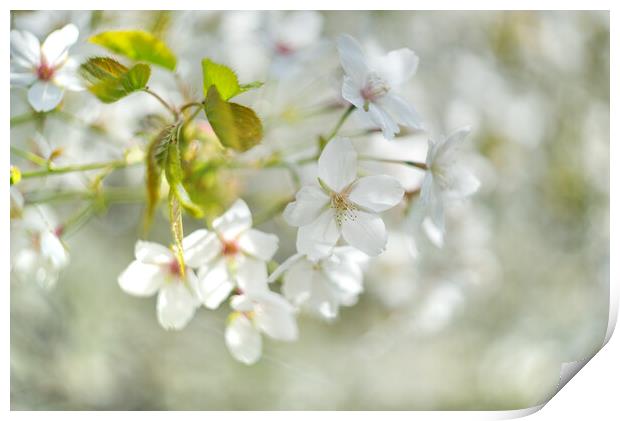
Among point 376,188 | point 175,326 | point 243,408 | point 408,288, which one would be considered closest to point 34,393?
point 243,408

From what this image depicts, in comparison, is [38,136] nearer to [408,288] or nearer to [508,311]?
[408,288]

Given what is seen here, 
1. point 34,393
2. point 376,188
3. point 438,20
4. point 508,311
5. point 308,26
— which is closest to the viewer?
point 376,188

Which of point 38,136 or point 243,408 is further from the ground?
point 38,136

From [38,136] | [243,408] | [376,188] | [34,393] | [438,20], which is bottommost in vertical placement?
[34,393]

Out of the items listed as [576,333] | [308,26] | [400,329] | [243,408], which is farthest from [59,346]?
[576,333]

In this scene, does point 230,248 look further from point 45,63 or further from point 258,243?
point 45,63

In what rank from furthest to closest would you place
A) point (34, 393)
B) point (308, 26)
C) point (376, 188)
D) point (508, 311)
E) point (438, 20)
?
point (508, 311)
point (438, 20)
point (34, 393)
point (308, 26)
point (376, 188)

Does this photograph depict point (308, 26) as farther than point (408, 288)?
No

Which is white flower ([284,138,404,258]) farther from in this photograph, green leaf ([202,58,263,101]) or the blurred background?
the blurred background

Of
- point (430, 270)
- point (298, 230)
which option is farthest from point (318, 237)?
point (430, 270)
